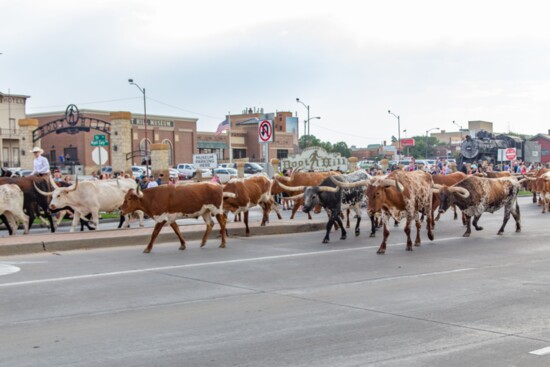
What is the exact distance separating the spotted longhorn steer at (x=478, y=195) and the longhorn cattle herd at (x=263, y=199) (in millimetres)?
22

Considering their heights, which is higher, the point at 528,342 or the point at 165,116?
the point at 165,116

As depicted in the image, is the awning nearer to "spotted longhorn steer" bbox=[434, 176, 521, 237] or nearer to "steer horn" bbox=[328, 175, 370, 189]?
"spotted longhorn steer" bbox=[434, 176, 521, 237]

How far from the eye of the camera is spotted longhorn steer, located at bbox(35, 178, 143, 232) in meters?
18.2

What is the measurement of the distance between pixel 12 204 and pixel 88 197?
1.94m

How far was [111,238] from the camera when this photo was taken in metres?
15.9

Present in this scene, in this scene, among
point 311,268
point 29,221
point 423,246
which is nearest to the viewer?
point 311,268

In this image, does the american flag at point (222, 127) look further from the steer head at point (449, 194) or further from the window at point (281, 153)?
the steer head at point (449, 194)

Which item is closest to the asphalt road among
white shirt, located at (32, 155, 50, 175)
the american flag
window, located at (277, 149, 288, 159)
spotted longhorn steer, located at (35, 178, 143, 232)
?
spotted longhorn steer, located at (35, 178, 143, 232)

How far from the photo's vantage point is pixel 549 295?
9508 millimetres

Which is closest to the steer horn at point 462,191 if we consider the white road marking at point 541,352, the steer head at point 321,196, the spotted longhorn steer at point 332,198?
the spotted longhorn steer at point 332,198

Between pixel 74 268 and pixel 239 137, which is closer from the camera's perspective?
pixel 74 268

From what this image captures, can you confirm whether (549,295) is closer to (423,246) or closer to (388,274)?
(388,274)

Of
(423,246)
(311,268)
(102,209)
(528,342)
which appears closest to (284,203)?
(102,209)

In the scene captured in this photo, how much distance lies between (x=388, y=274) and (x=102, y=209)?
10604 millimetres
